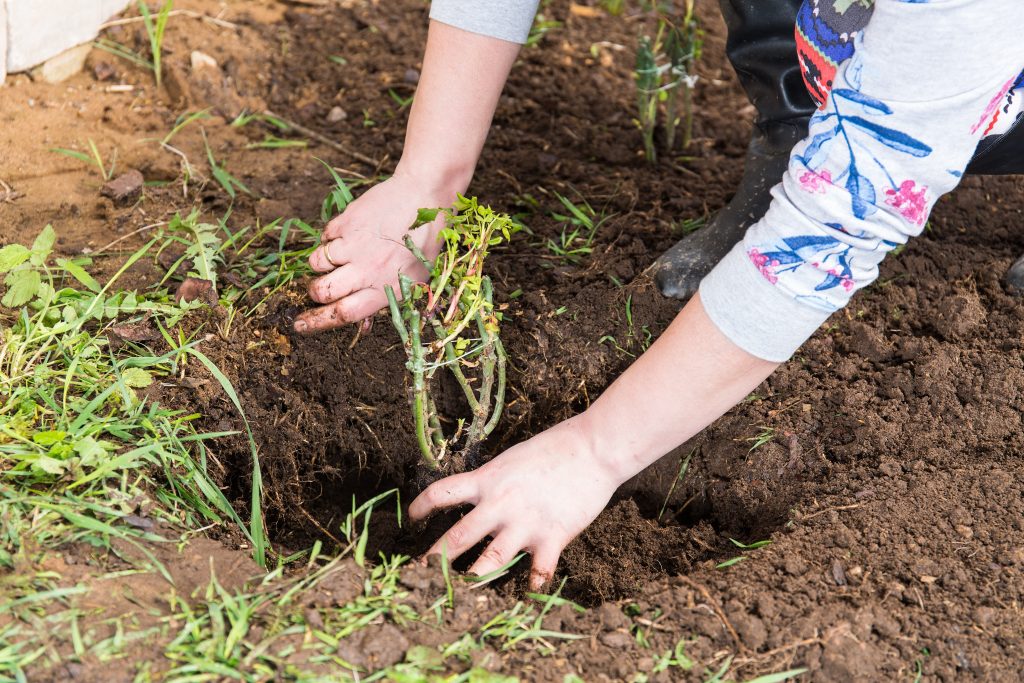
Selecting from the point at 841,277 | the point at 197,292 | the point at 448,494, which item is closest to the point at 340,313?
the point at 197,292

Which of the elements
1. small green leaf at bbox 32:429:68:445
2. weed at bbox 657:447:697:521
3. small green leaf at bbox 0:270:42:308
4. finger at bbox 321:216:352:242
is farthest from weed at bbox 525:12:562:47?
small green leaf at bbox 32:429:68:445

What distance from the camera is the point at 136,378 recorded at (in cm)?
171

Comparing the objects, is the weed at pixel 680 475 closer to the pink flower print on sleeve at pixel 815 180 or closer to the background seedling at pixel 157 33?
the pink flower print on sleeve at pixel 815 180

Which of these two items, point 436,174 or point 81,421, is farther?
point 436,174

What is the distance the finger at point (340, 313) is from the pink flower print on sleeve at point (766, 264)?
80cm

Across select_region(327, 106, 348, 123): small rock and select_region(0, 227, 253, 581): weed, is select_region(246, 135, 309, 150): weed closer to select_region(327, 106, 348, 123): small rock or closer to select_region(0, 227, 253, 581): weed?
select_region(327, 106, 348, 123): small rock

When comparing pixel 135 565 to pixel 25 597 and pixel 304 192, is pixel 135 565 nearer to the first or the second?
pixel 25 597

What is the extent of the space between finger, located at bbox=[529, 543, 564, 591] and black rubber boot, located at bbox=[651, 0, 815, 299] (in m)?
0.69

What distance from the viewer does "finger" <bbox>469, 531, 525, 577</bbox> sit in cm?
152

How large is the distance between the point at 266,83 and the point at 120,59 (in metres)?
0.41

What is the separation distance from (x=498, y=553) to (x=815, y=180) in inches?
29.8

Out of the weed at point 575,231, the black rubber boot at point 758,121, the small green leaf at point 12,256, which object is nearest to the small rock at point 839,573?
the black rubber boot at point 758,121

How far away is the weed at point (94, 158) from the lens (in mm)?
2271

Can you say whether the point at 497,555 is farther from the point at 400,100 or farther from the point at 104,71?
the point at 104,71
